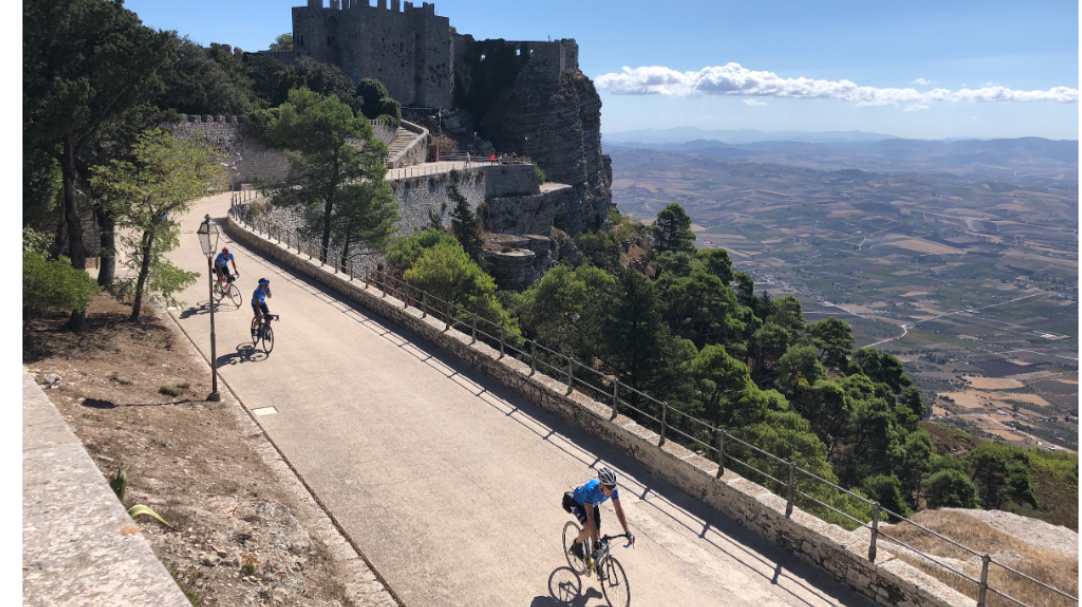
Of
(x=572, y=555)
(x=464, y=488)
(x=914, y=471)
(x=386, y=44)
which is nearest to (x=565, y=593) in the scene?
(x=572, y=555)

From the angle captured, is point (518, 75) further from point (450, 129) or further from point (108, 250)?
point (108, 250)

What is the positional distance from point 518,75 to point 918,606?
6973 centimetres

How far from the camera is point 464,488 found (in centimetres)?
901

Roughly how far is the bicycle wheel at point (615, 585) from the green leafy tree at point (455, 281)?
25.9m

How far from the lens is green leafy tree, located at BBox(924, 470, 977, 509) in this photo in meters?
34.4

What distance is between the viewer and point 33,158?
1336cm

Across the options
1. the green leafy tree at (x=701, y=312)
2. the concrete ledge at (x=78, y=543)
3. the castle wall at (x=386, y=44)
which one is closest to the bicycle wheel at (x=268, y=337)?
the concrete ledge at (x=78, y=543)

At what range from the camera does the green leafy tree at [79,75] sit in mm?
12805

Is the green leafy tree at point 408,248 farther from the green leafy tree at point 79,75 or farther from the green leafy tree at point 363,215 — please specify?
the green leafy tree at point 79,75

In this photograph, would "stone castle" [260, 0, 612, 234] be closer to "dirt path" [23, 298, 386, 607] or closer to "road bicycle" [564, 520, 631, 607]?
"dirt path" [23, 298, 386, 607]

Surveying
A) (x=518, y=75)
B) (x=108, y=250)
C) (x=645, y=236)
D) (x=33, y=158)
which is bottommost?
(x=645, y=236)

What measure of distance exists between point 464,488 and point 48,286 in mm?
7273

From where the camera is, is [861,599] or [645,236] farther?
[645,236]

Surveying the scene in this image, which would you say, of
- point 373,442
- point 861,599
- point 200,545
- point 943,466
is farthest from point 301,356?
point 943,466
